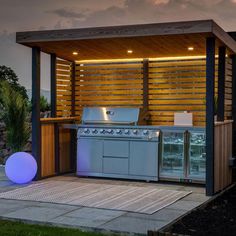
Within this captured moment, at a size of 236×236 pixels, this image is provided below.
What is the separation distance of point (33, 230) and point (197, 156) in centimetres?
400

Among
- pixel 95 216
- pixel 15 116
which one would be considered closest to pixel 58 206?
pixel 95 216

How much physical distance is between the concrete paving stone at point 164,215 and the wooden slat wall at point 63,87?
429cm

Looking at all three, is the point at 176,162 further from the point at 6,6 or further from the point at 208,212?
the point at 6,6

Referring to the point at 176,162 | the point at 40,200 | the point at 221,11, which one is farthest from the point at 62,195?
the point at 221,11

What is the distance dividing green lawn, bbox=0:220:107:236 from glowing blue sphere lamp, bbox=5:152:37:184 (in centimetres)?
269

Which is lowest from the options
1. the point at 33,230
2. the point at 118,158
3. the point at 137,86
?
the point at 33,230

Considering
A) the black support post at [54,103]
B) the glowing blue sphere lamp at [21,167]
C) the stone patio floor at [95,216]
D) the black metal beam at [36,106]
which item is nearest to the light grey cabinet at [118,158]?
the black support post at [54,103]

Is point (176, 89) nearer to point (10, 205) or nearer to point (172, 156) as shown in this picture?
point (172, 156)

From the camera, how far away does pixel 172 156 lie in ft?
27.9

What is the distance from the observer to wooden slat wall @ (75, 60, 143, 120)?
978 cm

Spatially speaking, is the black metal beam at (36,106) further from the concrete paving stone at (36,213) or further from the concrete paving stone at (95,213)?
the concrete paving stone at (95,213)

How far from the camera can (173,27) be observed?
7.16m

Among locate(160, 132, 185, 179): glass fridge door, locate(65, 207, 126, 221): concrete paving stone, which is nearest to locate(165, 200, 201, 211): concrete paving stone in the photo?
locate(65, 207, 126, 221): concrete paving stone

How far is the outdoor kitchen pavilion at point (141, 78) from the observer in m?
7.31
